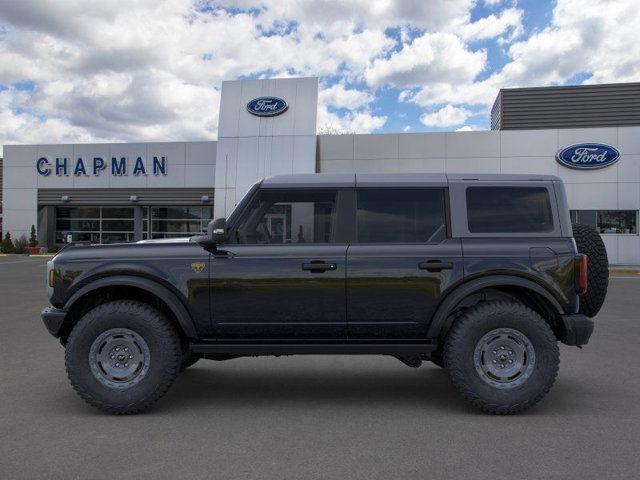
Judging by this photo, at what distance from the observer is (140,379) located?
4.61m

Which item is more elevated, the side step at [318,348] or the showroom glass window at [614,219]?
the showroom glass window at [614,219]

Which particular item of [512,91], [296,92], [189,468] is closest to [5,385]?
[189,468]

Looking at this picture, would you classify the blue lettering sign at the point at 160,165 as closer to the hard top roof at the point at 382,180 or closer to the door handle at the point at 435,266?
the hard top roof at the point at 382,180

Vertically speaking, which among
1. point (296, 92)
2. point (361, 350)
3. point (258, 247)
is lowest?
point (361, 350)

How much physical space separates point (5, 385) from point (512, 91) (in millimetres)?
32127

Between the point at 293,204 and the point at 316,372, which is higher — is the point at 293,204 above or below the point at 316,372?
above

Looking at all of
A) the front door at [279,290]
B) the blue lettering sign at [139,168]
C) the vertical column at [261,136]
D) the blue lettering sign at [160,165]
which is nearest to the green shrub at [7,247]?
the blue lettering sign at [139,168]

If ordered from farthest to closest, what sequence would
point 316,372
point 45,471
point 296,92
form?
point 296,92 < point 316,372 < point 45,471

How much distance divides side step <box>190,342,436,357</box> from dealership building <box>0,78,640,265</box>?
20805mm

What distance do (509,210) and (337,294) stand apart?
1.65 meters

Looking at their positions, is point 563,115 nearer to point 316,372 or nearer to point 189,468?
point 316,372

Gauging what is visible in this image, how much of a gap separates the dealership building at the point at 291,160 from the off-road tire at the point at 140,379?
20.9 m

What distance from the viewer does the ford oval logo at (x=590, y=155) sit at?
24625 mm

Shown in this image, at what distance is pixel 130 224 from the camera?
32906 millimetres
